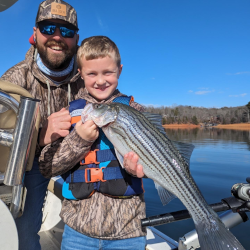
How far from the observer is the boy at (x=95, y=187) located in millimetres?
2416

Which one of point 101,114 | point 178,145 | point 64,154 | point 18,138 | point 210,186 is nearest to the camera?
point 18,138

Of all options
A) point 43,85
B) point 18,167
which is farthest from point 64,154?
point 43,85

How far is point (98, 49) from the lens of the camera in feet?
8.67

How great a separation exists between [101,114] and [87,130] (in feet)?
0.76

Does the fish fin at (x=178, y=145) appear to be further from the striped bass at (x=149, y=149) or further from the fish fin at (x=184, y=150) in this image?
the striped bass at (x=149, y=149)

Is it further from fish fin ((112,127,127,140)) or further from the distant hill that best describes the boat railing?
the distant hill

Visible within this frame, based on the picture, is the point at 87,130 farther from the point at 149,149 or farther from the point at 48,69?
the point at 48,69

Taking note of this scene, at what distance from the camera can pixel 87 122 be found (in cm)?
235

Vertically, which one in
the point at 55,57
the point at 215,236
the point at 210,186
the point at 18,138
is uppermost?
the point at 55,57

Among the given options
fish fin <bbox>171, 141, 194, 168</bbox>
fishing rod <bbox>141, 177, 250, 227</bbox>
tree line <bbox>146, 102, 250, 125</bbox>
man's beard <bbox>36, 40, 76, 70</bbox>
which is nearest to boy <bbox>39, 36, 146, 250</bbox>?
fishing rod <bbox>141, 177, 250, 227</bbox>

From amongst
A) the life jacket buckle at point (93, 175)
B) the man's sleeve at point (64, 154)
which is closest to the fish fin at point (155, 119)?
the man's sleeve at point (64, 154)

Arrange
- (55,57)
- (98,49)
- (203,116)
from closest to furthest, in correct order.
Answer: (98,49)
(55,57)
(203,116)

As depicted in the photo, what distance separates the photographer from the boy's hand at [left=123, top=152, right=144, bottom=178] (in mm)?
2318

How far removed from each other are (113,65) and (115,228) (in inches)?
75.6
